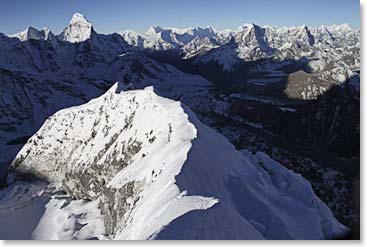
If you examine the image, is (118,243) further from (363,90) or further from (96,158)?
(96,158)

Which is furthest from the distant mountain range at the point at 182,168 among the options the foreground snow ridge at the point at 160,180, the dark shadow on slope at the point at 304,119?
the dark shadow on slope at the point at 304,119

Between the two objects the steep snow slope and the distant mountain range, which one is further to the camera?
the steep snow slope

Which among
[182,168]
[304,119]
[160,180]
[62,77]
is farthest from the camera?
[62,77]

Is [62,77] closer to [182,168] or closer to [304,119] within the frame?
[304,119]

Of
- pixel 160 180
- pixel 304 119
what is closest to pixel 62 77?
pixel 304 119

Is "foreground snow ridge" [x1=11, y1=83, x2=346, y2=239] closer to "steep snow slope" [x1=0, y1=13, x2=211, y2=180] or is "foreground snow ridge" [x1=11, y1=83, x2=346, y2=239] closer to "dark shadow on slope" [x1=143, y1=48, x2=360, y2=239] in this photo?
"dark shadow on slope" [x1=143, y1=48, x2=360, y2=239]

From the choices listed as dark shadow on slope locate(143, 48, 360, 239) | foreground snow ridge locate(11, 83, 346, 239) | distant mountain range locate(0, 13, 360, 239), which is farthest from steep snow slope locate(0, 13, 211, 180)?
foreground snow ridge locate(11, 83, 346, 239)

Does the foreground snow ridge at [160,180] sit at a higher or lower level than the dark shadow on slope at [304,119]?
higher

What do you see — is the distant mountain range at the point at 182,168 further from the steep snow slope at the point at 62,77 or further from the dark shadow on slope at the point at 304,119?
the steep snow slope at the point at 62,77

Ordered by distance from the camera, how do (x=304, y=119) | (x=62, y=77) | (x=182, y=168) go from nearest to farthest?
(x=182, y=168)
(x=304, y=119)
(x=62, y=77)
